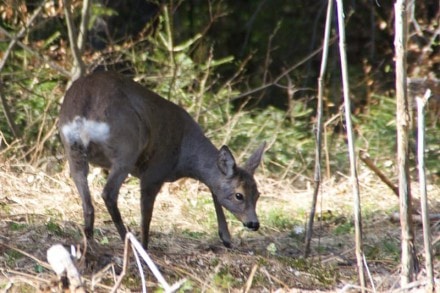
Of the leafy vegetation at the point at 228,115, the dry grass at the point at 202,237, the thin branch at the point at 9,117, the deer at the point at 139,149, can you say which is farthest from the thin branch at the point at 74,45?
the deer at the point at 139,149

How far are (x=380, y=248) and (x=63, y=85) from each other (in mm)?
5330

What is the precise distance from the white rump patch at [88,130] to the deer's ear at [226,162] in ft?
4.28

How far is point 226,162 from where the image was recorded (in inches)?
327

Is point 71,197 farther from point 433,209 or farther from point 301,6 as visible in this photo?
point 301,6

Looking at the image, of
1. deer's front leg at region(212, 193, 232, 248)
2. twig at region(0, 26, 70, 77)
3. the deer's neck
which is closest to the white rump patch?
the deer's neck

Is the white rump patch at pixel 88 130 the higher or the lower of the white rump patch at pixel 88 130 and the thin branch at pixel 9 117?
the higher

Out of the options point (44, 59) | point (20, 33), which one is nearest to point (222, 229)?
point (44, 59)

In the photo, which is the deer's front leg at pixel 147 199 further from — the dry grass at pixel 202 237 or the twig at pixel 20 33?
the twig at pixel 20 33

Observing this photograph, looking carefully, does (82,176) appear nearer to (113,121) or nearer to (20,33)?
(113,121)

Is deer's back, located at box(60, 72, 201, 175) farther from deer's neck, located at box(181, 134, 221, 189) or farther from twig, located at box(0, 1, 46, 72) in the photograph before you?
twig, located at box(0, 1, 46, 72)

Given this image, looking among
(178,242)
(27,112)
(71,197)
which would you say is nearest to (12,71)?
(27,112)

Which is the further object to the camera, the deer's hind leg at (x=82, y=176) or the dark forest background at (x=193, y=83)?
the dark forest background at (x=193, y=83)

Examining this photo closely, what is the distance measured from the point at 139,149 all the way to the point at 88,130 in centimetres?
49

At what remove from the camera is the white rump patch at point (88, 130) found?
730 cm
